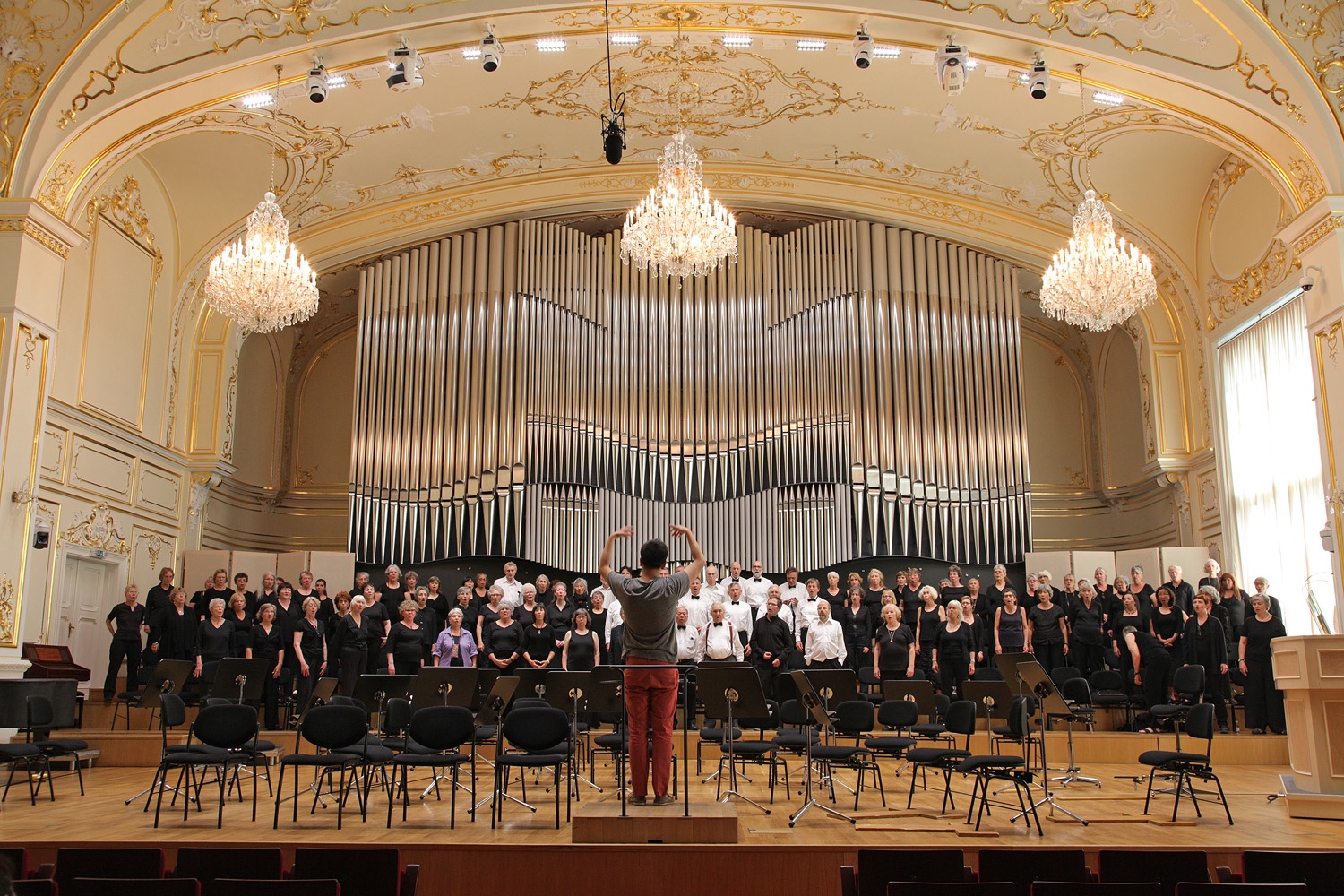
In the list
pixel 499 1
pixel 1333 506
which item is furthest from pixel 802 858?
pixel 499 1

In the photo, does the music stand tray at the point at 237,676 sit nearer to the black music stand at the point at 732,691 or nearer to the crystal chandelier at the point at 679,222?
the black music stand at the point at 732,691

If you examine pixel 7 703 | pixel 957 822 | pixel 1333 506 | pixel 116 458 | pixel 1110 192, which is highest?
pixel 1110 192

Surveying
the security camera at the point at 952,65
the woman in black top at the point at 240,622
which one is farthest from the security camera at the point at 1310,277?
the woman in black top at the point at 240,622

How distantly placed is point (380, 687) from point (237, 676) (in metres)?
1.26

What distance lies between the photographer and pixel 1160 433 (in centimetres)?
1349

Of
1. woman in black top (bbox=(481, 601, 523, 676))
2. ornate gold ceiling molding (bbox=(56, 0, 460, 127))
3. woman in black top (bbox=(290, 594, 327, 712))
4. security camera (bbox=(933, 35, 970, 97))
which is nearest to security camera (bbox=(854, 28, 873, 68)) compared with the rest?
security camera (bbox=(933, 35, 970, 97))

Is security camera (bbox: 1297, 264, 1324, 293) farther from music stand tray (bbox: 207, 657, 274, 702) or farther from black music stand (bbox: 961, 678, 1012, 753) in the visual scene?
music stand tray (bbox: 207, 657, 274, 702)

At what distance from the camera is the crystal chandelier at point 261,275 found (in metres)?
10.4

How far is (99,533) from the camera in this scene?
11719 millimetres

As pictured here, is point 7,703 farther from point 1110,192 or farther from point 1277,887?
point 1110,192

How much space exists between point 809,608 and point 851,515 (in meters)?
2.67

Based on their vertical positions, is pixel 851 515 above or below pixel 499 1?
below

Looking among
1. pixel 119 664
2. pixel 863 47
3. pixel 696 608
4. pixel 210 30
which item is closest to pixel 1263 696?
pixel 696 608

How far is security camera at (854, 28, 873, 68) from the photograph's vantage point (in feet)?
33.8
